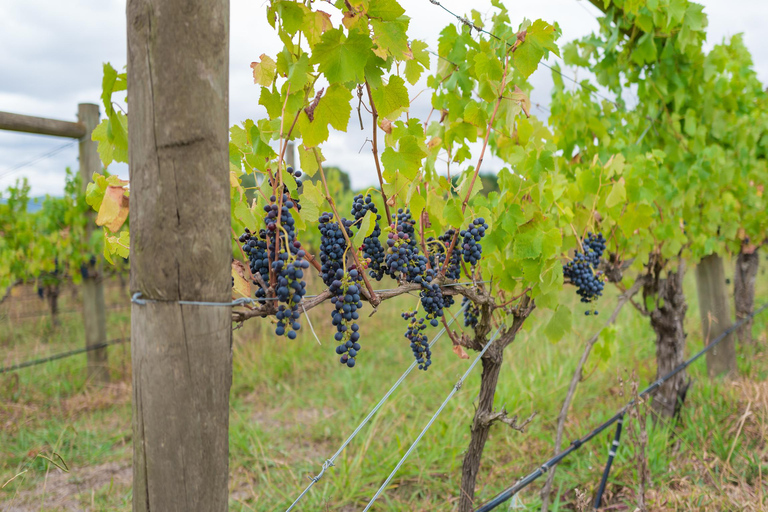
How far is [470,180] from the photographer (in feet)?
5.29

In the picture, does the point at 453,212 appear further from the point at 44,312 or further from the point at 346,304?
the point at 44,312

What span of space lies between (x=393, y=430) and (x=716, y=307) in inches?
116

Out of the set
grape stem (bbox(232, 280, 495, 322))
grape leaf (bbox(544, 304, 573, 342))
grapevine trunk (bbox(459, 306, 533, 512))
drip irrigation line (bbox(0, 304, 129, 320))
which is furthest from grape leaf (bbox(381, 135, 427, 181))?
drip irrigation line (bbox(0, 304, 129, 320))

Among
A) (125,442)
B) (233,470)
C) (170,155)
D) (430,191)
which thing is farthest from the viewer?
(125,442)

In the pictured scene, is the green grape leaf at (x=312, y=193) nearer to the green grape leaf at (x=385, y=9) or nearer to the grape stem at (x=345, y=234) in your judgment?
the grape stem at (x=345, y=234)

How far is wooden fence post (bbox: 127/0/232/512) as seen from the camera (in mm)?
903

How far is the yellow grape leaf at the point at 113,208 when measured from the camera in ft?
3.64

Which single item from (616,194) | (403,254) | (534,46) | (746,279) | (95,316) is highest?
(534,46)

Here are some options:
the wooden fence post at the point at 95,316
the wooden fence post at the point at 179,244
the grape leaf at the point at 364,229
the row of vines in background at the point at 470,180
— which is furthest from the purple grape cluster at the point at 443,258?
the wooden fence post at the point at 95,316

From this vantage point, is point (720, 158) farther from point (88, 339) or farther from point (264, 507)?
point (88, 339)

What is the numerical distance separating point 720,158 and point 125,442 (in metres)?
4.64

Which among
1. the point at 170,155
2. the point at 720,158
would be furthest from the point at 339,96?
the point at 720,158

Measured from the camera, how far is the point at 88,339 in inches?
194

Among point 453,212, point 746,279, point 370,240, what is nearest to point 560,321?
point 453,212
